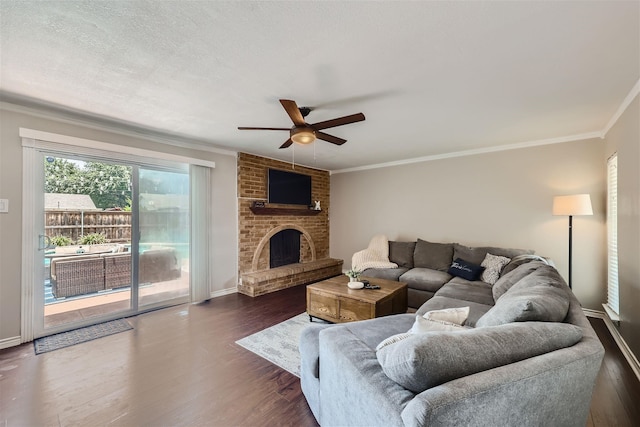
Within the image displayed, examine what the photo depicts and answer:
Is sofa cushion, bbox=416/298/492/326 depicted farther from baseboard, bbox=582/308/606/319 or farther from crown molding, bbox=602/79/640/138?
crown molding, bbox=602/79/640/138

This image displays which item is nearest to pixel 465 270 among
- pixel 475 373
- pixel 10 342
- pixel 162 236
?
pixel 475 373

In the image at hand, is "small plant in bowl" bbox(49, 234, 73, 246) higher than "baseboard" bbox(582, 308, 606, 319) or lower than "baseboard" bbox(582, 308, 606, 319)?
higher

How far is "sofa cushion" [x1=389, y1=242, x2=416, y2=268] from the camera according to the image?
4492mm

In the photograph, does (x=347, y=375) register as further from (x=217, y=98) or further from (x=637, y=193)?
(x=637, y=193)

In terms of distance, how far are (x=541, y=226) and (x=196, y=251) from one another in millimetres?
5050

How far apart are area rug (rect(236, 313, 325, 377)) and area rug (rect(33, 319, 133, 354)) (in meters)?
1.51

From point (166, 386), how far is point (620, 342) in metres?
4.19

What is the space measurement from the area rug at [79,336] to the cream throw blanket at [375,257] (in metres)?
3.22

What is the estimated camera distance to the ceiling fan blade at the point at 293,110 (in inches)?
78.4

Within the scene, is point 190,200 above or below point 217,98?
below

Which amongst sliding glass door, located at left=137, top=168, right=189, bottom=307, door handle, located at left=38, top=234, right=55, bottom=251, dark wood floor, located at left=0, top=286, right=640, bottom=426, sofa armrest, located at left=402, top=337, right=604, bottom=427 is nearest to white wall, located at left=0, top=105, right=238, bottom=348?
door handle, located at left=38, top=234, right=55, bottom=251

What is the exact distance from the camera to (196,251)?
3.94 metres

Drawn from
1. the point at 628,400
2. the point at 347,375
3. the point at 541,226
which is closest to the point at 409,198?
the point at 541,226

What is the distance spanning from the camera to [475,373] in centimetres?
97
